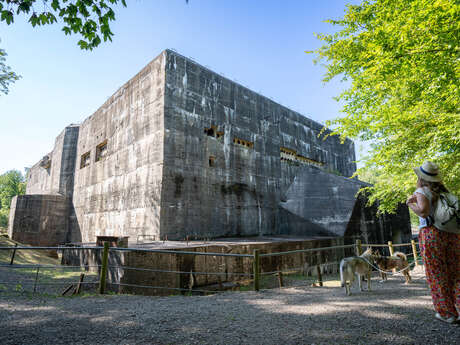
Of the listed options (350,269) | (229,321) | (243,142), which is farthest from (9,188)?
(350,269)

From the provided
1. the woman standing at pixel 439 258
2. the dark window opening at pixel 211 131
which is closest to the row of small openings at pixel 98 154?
the dark window opening at pixel 211 131

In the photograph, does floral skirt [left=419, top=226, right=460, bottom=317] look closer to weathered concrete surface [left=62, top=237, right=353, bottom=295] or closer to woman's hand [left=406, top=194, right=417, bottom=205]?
woman's hand [left=406, top=194, right=417, bottom=205]

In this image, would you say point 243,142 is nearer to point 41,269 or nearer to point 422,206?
point 41,269

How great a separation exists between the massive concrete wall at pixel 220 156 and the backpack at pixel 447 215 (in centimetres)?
1241

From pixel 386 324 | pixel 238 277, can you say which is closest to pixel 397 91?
pixel 386 324

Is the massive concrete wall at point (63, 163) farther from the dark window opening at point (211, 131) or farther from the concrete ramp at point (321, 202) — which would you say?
the concrete ramp at point (321, 202)

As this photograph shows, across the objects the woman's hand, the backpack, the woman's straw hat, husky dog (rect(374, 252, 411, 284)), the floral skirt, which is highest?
the woman's straw hat

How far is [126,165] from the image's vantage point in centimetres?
1700

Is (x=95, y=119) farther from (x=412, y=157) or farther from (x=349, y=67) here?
(x=412, y=157)

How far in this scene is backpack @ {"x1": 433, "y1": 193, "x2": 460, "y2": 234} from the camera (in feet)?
9.82

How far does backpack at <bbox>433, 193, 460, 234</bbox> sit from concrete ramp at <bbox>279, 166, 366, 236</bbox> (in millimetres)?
13501

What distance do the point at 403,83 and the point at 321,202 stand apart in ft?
34.8

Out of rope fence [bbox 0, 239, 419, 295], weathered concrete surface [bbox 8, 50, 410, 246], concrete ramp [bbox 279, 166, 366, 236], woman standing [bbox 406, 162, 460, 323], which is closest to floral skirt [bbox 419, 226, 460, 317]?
woman standing [bbox 406, 162, 460, 323]

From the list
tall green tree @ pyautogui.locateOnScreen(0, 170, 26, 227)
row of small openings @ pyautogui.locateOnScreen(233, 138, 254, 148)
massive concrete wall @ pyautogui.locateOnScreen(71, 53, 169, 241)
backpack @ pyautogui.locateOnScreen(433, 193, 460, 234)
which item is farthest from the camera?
tall green tree @ pyautogui.locateOnScreen(0, 170, 26, 227)
